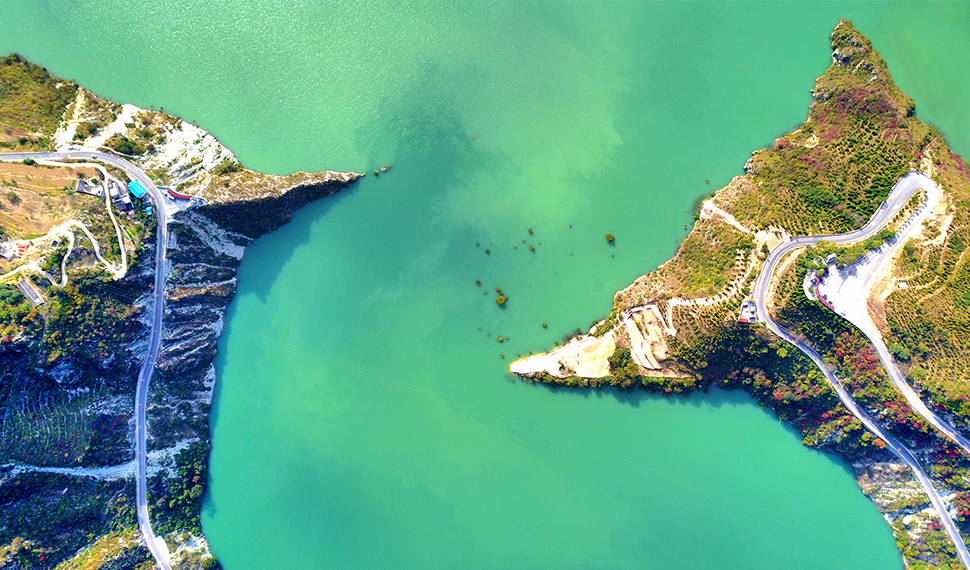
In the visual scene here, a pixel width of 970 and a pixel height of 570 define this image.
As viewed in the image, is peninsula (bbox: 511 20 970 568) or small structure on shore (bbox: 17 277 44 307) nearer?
small structure on shore (bbox: 17 277 44 307)

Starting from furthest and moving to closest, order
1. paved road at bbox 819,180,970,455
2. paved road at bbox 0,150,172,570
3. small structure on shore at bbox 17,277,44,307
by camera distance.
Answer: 1. paved road at bbox 0,150,172,570
2. paved road at bbox 819,180,970,455
3. small structure on shore at bbox 17,277,44,307

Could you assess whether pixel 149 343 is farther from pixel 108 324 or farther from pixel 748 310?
pixel 748 310

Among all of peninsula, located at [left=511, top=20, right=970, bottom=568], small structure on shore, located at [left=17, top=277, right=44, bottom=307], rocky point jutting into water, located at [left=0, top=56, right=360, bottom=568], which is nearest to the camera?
small structure on shore, located at [left=17, top=277, right=44, bottom=307]

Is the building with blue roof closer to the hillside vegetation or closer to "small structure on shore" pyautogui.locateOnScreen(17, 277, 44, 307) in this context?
the hillside vegetation

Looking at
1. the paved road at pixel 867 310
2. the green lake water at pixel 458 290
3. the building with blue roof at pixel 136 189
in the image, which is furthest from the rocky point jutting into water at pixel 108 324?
the paved road at pixel 867 310

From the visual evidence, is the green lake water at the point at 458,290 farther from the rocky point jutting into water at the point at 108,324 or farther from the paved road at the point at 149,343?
the paved road at the point at 149,343

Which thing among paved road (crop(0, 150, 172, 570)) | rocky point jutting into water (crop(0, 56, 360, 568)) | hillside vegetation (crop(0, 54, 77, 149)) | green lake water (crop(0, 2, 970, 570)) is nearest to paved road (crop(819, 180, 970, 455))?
green lake water (crop(0, 2, 970, 570))

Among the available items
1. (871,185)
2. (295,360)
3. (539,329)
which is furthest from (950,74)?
(295,360)

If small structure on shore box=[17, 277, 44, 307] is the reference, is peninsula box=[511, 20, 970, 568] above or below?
above
